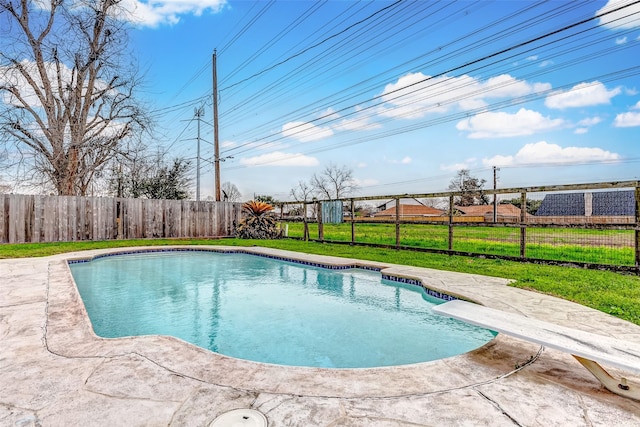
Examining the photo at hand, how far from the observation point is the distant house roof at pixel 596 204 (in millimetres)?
5359

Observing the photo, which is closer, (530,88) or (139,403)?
(139,403)

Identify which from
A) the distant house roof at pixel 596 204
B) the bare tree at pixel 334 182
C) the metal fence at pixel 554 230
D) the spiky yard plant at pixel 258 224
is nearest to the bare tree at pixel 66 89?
the spiky yard plant at pixel 258 224

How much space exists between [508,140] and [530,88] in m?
4.05

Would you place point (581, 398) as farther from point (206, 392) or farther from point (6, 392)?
point (6, 392)

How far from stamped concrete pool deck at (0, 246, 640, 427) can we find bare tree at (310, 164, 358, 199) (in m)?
40.1

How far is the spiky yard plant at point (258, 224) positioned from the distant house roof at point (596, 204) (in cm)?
825

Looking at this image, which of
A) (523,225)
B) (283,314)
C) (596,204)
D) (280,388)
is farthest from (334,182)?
(280,388)

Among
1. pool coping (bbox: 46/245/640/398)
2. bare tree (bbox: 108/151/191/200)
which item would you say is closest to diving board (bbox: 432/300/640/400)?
pool coping (bbox: 46/245/640/398)

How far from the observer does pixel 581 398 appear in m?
1.76

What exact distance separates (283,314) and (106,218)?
30.4 feet

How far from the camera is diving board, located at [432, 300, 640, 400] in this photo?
1.73 m

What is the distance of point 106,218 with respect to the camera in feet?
35.8

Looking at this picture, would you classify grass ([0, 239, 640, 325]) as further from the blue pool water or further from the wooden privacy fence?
the wooden privacy fence

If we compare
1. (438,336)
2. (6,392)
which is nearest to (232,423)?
(6,392)
